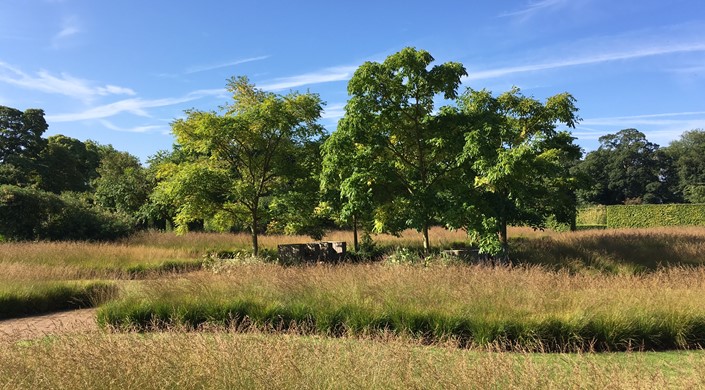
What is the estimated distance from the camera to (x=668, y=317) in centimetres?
614

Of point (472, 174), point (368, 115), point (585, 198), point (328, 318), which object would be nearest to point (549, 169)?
point (472, 174)

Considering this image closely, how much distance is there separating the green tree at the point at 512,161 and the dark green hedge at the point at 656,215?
27.1 meters

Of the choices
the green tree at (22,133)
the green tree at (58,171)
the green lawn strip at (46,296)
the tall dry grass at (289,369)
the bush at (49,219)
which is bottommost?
the green lawn strip at (46,296)

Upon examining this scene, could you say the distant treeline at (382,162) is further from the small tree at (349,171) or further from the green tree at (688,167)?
the green tree at (688,167)

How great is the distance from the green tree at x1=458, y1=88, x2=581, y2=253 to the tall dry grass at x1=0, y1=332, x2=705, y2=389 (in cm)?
706

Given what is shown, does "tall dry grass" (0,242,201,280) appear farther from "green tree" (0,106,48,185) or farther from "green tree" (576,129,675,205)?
"green tree" (576,129,675,205)

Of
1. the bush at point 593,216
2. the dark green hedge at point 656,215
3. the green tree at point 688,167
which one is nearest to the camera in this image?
the dark green hedge at point 656,215

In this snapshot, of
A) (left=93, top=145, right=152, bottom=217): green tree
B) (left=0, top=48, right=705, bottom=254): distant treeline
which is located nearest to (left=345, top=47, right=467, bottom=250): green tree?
(left=0, top=48, right=705, bottom=254): distant treeline

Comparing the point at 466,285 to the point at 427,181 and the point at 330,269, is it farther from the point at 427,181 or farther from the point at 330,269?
the point at 427,181

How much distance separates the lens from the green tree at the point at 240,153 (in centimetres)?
1306

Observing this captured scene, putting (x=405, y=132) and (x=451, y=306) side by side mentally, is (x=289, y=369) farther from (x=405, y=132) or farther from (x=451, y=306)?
(x=405, y=132)

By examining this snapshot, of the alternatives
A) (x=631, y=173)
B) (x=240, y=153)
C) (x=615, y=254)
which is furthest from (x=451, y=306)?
(x=631, y=173)

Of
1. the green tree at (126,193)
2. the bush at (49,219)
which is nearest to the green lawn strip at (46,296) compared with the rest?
the bush at (49,219)

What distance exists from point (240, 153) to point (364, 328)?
35.4ft
